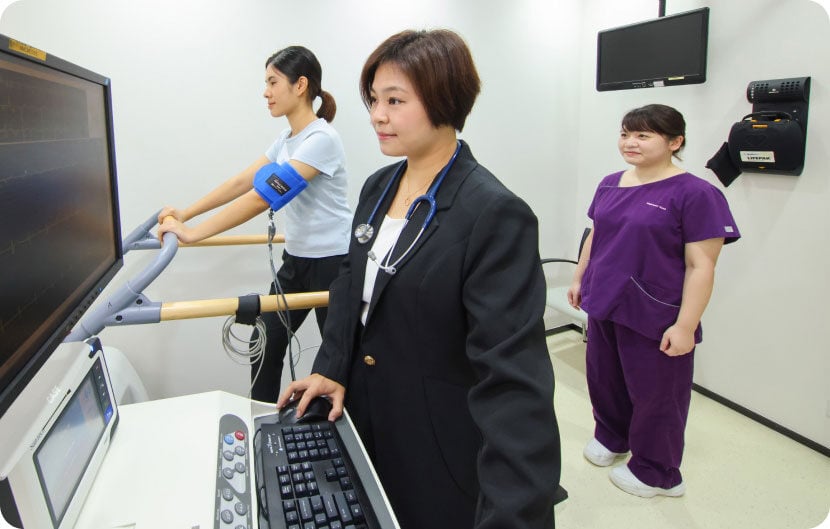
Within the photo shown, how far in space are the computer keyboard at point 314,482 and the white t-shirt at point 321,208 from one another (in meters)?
1.18

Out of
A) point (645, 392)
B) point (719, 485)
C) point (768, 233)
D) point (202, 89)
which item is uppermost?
point (202, 89)

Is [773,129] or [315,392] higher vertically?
[773,129]

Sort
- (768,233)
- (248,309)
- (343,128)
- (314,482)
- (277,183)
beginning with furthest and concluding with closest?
(343,128)
(768,233)
(277,183)
(248,309)
(314,482)

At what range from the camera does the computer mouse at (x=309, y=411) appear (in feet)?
3.42

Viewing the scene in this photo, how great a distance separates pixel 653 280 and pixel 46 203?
6.25 feet

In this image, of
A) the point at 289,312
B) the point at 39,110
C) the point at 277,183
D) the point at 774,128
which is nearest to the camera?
the point at 39,110

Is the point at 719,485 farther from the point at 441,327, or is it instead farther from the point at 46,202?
the point at 46,202

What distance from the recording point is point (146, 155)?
2365 mm

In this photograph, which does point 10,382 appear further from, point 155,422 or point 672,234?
point 672,234

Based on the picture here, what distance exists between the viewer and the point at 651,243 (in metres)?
1.99

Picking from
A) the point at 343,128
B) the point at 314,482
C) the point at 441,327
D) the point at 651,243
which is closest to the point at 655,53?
the point at 651,243

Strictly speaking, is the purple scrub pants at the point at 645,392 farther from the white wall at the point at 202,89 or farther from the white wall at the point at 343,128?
the white wall at the point at 202,89

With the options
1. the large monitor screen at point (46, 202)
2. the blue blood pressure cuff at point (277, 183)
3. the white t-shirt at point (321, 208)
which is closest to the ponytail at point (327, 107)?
the white t-shirt at point (321, 208)

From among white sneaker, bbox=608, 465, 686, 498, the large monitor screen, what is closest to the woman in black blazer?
the large monitor screen
